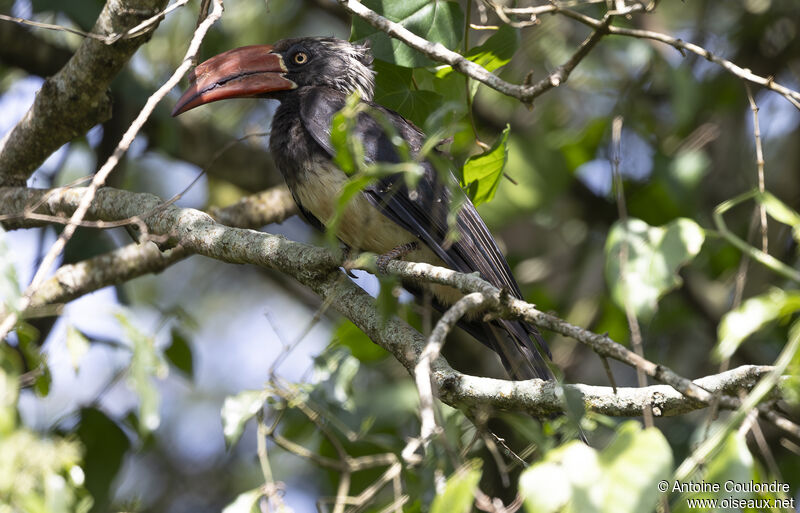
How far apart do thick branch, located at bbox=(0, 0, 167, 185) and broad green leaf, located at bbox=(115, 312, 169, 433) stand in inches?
38.6

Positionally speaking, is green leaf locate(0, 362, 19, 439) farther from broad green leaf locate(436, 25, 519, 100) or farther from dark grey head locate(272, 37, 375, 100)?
dark grey head locate(272, 37, 375, 100)

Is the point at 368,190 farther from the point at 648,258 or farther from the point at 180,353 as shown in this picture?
the point at 180,353

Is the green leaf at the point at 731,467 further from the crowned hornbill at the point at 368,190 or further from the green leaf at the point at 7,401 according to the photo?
the crowned hornbill at the point at 368,190

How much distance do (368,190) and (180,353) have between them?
123 centimetres

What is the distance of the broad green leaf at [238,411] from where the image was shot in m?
2.48

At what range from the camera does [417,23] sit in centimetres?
269

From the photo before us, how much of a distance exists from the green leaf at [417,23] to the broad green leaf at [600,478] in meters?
1.69

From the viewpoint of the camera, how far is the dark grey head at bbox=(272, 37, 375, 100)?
3.44 meters

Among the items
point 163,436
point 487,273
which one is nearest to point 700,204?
point 487,273

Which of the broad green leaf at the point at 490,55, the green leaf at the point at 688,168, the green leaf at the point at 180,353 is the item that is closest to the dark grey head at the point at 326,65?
the broad green leaf at the point at 490,55

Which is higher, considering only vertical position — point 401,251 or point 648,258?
point 648,258

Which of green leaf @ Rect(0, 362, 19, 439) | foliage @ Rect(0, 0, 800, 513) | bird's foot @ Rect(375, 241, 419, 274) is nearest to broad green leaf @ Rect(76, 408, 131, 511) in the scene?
foliage @ Rect(0, 0, 800, 513)

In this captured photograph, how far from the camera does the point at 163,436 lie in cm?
622

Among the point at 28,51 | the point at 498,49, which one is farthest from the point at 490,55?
the point at 28,51
